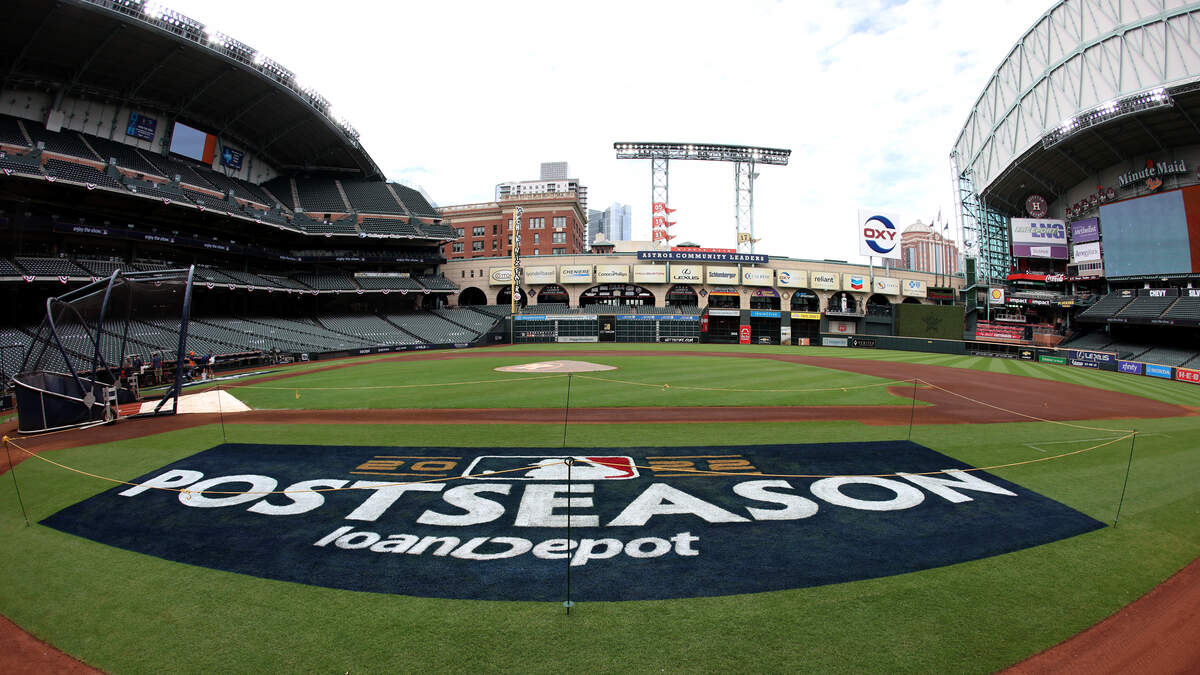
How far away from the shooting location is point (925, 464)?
33.0ft

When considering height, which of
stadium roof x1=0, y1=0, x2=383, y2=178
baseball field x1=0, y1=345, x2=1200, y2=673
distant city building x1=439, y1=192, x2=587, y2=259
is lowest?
baseball field x1=0, y1=345, x2=1200, y2=673

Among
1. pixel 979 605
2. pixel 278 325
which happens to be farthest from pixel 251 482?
pixel 278 325

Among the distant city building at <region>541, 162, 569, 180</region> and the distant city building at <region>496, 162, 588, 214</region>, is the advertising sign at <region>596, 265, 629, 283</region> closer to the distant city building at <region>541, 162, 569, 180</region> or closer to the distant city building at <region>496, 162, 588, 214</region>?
the distant city building at <region>496, 162, 588, 214</region>

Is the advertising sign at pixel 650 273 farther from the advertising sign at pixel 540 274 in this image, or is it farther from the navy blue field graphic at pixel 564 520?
the navy blue field graphic at pixel 564 520

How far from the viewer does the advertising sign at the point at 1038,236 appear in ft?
169

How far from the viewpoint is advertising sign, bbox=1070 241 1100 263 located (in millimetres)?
47191

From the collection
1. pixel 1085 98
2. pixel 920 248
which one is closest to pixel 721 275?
pixel 1085 98

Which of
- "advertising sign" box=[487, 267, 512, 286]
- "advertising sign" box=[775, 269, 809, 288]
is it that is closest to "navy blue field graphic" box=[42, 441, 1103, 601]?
"advertising sign" box=[487, 267, 512, 286]

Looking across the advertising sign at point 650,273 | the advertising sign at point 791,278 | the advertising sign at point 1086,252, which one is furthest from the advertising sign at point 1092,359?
the advertising sign at point 650,273

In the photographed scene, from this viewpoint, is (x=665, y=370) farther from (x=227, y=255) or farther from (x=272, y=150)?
(x=272, y=150)

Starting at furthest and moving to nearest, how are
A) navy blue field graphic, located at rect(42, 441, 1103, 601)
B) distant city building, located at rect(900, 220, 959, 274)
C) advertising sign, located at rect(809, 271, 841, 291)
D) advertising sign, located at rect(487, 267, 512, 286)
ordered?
distant city building, located at rect(900, 220, 959, 274), advertising sign, located at rect(809, 271, 841, 291), advertising sign, located at rect(487, 267, 512, 286), navy blue field graphic, located at rect(42, 441, 1103, 601)

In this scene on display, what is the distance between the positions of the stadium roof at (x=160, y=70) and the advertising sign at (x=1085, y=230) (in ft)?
271

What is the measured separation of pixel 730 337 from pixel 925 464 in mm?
49367

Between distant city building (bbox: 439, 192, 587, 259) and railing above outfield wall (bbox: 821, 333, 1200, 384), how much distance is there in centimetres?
4679
